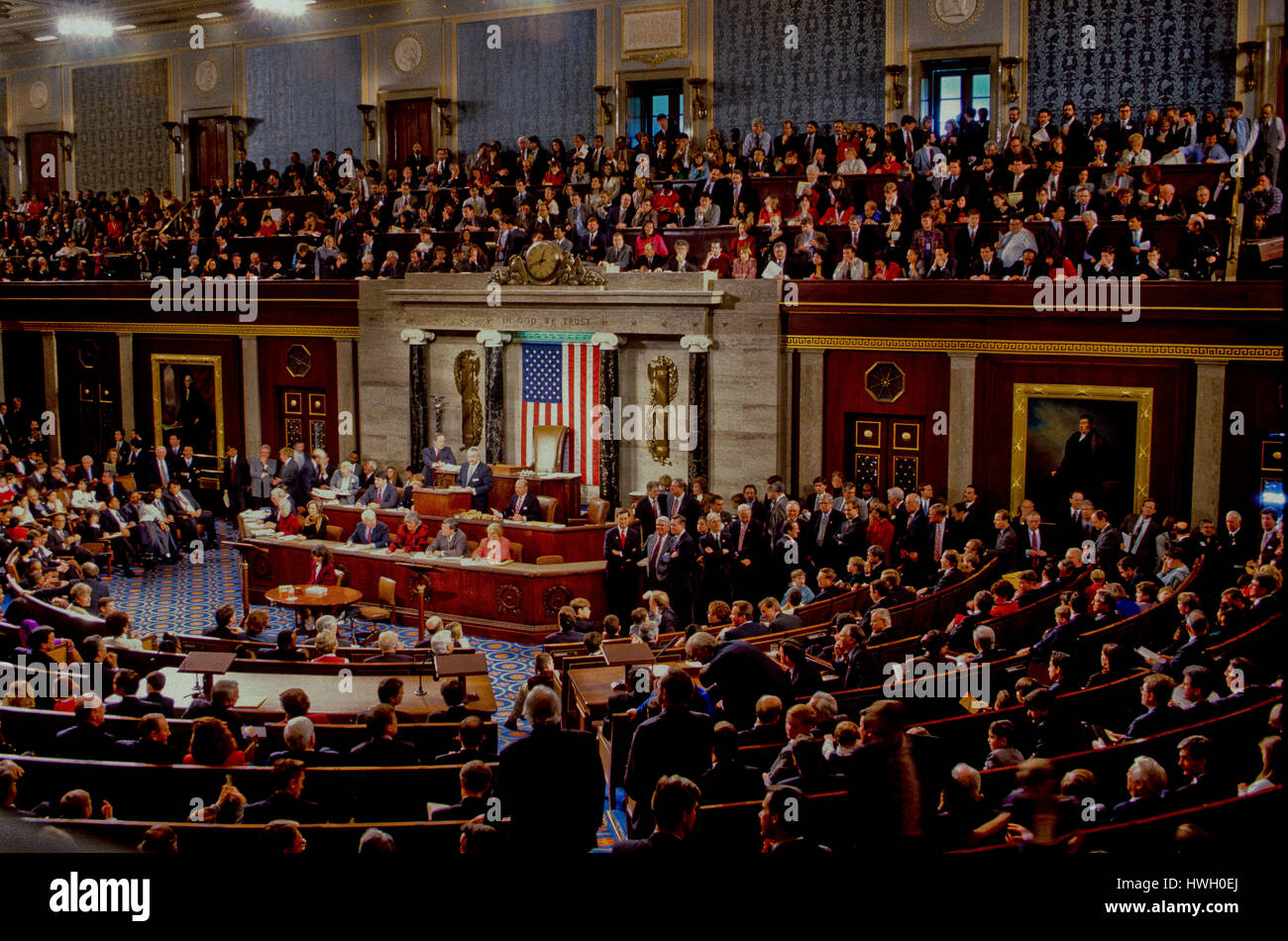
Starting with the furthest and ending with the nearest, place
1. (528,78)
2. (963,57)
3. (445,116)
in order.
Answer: (445,116), (528,78), (963,57)

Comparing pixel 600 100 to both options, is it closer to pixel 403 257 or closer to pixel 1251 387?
pixel 403 257

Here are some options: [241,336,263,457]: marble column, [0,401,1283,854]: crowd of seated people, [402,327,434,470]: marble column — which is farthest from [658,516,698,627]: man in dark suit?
[241,336,263,457]: marble column

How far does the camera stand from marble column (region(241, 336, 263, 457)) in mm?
19891

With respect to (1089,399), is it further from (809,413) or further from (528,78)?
(528,78)

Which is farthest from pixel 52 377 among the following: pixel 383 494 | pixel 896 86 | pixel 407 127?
pixel 896 86

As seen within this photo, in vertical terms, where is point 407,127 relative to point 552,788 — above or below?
above

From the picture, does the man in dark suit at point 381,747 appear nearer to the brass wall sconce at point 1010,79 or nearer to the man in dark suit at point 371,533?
the man in dark suit at point 371,533

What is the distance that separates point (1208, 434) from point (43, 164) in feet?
82.3

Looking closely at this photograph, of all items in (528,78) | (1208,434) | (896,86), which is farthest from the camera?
(528,78)

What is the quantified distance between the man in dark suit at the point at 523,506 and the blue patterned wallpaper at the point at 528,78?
9.20m

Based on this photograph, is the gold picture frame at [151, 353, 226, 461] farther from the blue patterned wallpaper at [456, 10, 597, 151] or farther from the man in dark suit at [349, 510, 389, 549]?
the man in dark suit at [349, 510, 389, 549]

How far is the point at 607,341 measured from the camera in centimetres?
1638

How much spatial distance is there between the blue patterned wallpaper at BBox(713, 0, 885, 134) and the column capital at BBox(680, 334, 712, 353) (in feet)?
19.1
